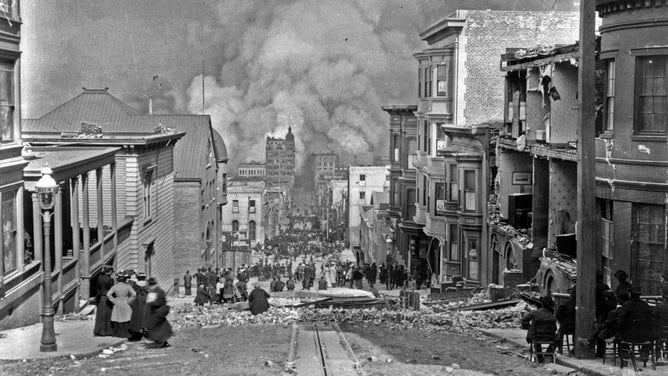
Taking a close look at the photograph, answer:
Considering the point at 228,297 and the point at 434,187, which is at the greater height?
the point at 434,187

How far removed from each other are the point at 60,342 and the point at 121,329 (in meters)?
1.34

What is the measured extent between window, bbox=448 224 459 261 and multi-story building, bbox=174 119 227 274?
63.0ft

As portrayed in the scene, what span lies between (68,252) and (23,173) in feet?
26.6

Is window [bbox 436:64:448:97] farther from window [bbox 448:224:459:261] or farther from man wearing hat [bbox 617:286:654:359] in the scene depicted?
man wearing hat [bbox 617:286:654:359]

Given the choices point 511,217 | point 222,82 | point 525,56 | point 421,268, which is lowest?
point 421,268

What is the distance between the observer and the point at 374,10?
17112cm

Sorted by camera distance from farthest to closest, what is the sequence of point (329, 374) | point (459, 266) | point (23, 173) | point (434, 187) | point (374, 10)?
1. point (374, 10)
2. point (434, 187)
3. point (459, 266)
4. point (23, 173)
5. point (329, 374)

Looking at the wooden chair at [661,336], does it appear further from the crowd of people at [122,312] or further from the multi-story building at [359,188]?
the multi-story building at [359,188]

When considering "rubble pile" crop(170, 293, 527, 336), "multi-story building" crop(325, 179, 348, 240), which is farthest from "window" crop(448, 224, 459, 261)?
"multi-story building" crop(325, 179, 348, 240)

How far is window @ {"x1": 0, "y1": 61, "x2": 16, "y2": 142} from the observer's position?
74.0 feet

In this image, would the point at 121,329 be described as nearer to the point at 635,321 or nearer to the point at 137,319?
the point at 137,319

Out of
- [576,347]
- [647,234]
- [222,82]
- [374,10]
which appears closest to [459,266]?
[647,234]

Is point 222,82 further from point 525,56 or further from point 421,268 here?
point 525,56

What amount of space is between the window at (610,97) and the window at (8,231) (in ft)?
47.8
